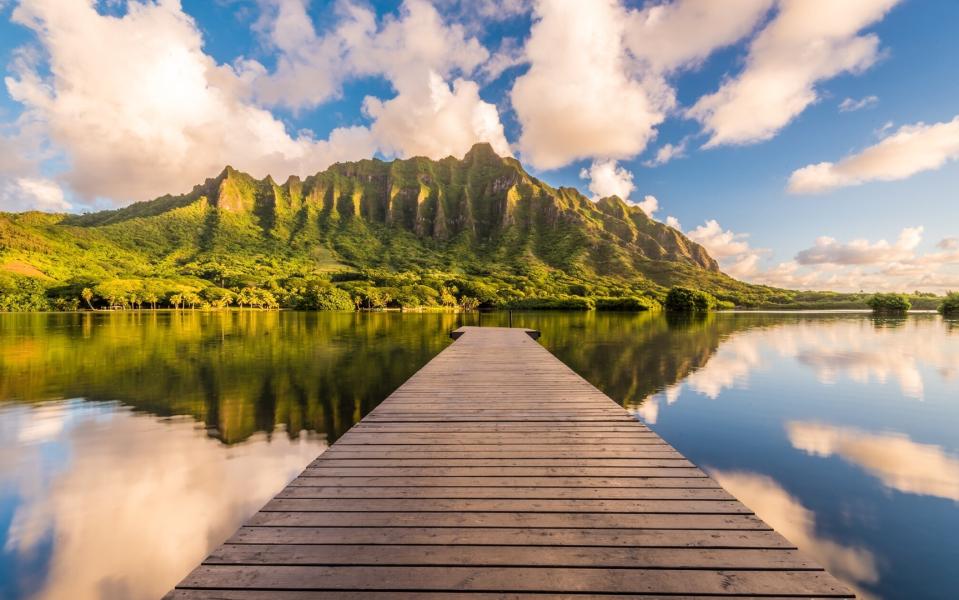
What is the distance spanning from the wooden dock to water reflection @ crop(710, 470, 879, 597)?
2.70 m

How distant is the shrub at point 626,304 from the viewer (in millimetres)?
96938

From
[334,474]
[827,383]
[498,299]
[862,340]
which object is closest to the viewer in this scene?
[334,474]

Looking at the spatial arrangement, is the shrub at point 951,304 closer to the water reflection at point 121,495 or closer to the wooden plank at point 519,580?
the wooden plank at point 519,580

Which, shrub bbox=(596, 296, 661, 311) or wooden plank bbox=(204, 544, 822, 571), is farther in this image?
shrub bbox=(596, 296, 661, 311)

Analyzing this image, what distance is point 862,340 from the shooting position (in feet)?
116

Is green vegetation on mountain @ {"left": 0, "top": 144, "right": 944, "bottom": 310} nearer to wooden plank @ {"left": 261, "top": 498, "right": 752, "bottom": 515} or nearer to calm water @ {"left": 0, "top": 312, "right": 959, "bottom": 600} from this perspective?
calm water @ {"left": 0, "top": 312, "right": 959, "bottom": 600}

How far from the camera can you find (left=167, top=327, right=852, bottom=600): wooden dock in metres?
3.24

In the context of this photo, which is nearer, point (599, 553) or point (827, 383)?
point (599, 553)

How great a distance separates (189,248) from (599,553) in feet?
641

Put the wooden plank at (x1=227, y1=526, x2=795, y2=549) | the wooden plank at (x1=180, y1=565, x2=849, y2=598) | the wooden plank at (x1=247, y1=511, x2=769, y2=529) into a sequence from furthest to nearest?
1. the wooden plank at (x1=247, y1=511, x2=769, y2=529)
2. the wooden plank at (x1=227, y1=526, x2=795, y2=549)
3. the wooden plank at (x1=180, y1=565, x2=849, y2=598)

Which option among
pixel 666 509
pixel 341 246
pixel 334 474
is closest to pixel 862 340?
pixel 666 509

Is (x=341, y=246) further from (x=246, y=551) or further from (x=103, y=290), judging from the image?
(x=246, y=551)

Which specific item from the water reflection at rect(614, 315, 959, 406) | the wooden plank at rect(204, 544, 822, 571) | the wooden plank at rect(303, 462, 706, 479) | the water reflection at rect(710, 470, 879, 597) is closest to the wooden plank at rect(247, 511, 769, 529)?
the wooden plank at rect(204, 544, 822, 571)

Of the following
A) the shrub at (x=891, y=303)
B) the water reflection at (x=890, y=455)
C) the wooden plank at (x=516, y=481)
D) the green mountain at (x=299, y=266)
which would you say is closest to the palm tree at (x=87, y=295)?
the green mountain at (x=299, y=266)
